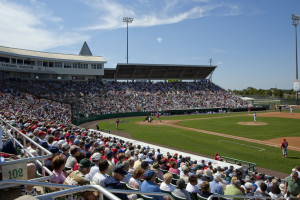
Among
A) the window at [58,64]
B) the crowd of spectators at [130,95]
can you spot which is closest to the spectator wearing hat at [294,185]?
the crowd of spectators at [130,95]

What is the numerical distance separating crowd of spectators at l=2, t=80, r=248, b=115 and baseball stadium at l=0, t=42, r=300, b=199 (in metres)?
0.25

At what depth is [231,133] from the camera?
29.5 metres

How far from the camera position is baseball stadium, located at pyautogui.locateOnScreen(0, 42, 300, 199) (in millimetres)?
5031

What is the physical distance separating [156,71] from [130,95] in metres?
13.2

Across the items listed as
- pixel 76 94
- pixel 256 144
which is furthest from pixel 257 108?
pixel 76 94

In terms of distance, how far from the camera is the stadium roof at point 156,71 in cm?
6241

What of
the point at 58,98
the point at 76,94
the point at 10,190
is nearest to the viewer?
the point at 10,190

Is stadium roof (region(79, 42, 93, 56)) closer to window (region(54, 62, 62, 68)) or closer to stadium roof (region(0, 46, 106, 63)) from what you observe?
stadium roof (region(0, 46, 106, 63))

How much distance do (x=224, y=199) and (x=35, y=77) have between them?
5298 cm

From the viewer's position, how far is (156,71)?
66.4 metres

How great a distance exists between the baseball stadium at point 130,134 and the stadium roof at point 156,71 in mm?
321

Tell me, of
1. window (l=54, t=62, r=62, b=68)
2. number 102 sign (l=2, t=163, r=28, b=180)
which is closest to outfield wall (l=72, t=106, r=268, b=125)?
window (l=54, t=62, r=62, b=68)

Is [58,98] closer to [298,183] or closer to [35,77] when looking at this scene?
[35,77]

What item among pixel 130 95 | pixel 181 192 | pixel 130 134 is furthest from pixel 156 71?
pixel 181 192
